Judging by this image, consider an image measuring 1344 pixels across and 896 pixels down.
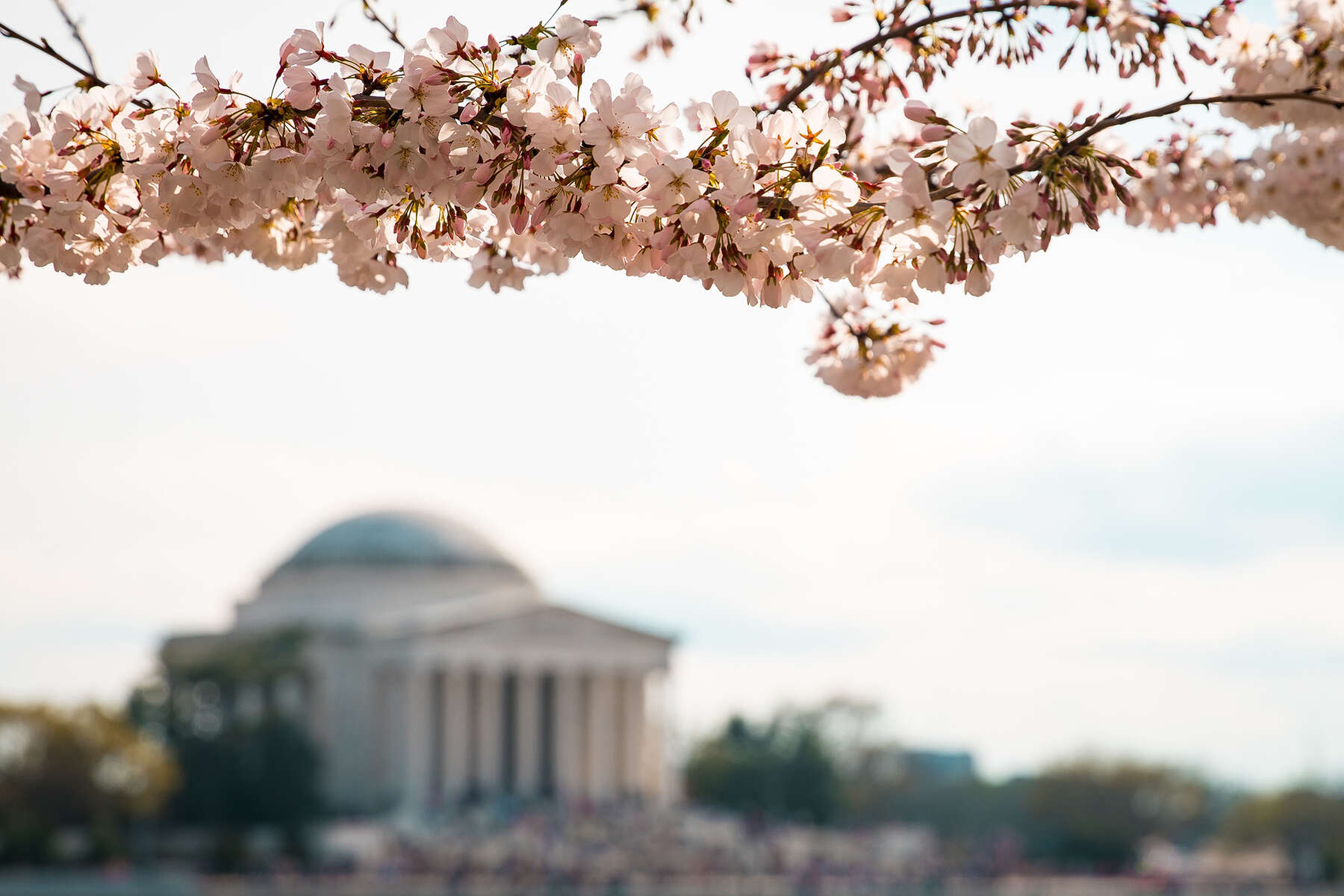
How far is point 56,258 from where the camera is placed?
8.62 m

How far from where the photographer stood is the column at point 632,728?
121562 mm

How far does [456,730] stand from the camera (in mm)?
119688

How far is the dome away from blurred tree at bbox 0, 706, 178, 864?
3168 centimetres

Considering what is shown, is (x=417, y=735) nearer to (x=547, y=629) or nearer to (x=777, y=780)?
(x=547, y=629)

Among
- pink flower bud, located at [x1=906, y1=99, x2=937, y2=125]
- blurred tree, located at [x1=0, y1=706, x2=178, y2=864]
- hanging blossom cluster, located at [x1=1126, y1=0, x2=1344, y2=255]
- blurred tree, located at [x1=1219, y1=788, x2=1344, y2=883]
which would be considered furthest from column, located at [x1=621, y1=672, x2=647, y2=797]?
pink flower bud, located at [x1=906, y1=99, x2=937, y2=125]

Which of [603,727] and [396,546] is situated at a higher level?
[396,546]

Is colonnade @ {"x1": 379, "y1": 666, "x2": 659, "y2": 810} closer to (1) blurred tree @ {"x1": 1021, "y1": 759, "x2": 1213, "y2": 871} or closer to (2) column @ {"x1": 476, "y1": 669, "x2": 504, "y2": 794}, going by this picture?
(2) column @ {"x1": 476, "y1": 669, "x2": 504, "y2": 794}

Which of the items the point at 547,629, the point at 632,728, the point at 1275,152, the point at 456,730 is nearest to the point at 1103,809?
the point at 632,728

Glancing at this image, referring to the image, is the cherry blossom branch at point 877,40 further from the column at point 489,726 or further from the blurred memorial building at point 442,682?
the column at point 489,726

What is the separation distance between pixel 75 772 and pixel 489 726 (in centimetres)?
3241

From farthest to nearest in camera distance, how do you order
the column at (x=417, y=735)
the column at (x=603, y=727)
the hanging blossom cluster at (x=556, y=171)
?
the column at (x=603, y=727) < the column at (x=417, y=735) < the hanging blossom cluster at (x=556, y=171)

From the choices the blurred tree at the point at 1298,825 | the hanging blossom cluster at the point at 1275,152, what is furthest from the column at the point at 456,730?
the hanging blossom cluster at the point at 1275,152

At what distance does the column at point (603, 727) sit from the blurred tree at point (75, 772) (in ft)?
103

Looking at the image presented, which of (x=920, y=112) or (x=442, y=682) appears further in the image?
(x=442, y=682)
